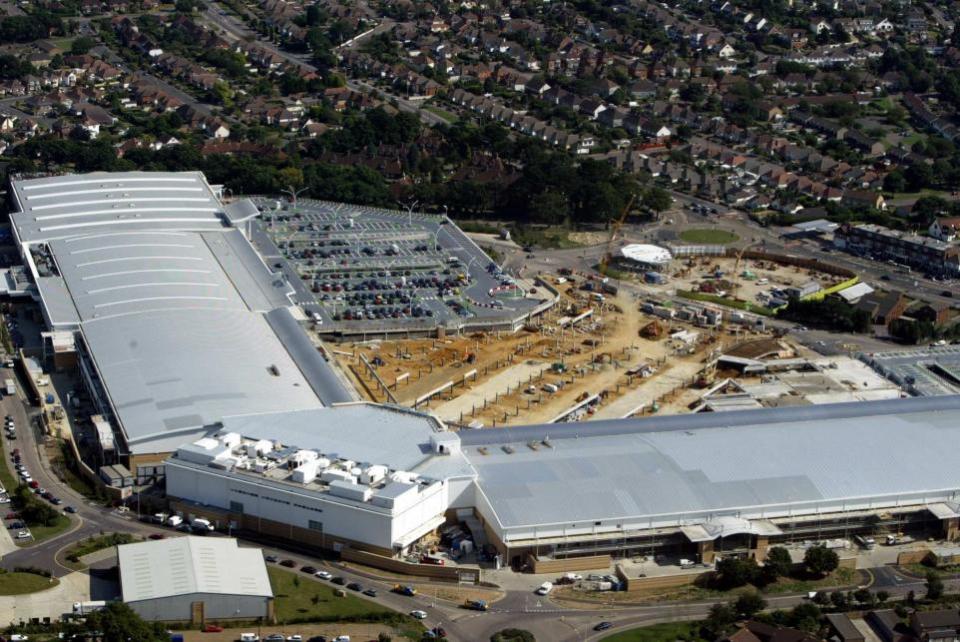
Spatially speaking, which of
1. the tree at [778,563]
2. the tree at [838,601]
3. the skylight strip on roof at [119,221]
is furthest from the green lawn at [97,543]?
the skylight strip on roof at [119,221]

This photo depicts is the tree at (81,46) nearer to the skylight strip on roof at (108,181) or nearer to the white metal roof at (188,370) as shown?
the skylight strip on roof at (108,181)

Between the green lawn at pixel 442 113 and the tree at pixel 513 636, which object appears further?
the green lawn at pixel 442 113

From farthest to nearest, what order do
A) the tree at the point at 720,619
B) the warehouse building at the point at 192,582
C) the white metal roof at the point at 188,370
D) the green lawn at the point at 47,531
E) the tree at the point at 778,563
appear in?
the white metal roof at the point at 188,370, the green lawn at the point at 47,531, the tree at the point at 778,563, the tree at the point at 720,619, the warehouse building at the point at 192,582

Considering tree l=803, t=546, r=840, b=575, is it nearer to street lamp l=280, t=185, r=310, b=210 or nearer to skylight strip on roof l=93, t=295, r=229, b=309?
skylight strip on roof l=93, t=295, r=229, b=309

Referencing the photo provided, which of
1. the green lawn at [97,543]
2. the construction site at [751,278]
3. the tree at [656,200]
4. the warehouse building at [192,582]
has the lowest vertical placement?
the construction site at [751,278]

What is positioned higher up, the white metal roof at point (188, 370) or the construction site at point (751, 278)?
the white metal roof at point (188, 370)

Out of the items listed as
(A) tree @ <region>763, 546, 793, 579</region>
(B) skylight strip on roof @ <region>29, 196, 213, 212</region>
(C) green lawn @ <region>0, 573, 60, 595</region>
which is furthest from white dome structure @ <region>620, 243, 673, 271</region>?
(C) green lawn @ <region>0, 573, 60, 595</region>
